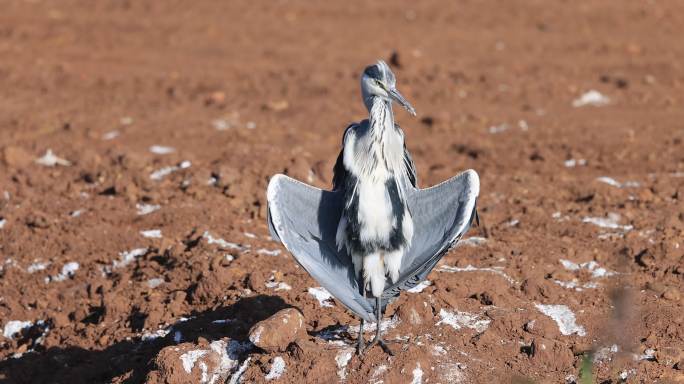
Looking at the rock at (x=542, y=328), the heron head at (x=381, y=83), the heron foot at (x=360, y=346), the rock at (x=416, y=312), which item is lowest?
the rock at (x=542, y=328)

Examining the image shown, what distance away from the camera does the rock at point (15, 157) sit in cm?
929

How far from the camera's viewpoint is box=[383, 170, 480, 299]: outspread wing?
17.4 ft

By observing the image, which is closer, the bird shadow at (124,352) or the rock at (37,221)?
the bird shadow at (124,352)

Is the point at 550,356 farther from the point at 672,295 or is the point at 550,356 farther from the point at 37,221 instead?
the point at 37,221

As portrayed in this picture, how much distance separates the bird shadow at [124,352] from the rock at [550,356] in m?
1.68

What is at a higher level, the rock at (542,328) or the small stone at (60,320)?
the rock at (542,328)

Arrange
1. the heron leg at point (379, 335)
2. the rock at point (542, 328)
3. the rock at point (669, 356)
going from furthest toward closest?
1. the rock at point (542, 328)
2. the rock at point (669, 356)
3. the heron leg at point (379, 335)

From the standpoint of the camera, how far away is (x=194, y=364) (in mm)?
5539

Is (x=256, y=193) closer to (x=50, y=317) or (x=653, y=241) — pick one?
(x=50, y=317)

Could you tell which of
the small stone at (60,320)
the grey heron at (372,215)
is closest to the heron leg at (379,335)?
the grey heron at (372,215)

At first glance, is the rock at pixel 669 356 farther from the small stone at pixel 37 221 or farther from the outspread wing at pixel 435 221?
the small stone at pixel 37 221

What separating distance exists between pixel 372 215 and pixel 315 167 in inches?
121

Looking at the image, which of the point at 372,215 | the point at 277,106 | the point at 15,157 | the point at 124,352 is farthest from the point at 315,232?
the point at 277,106

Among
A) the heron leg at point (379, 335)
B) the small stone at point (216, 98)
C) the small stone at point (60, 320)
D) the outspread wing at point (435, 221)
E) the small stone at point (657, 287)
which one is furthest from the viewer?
the small stone at point (216, 98)
